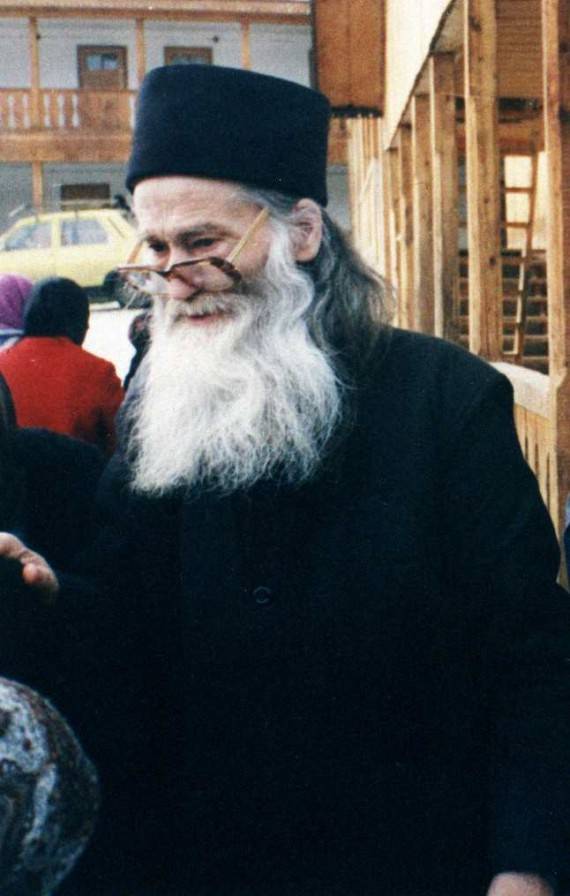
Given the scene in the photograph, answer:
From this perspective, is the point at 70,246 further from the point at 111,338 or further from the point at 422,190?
the point at 422,190

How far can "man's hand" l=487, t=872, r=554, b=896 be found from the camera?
72.1 inches

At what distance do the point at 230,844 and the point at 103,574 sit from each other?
1.51 feet

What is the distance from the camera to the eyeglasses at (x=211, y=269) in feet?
6.99

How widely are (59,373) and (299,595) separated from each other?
3.97 m

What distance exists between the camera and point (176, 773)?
2100mm

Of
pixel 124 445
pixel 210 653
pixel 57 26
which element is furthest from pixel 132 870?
pixel 57 26

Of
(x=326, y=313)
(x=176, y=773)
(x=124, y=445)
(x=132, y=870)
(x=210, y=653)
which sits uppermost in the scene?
(x=326, y=313)

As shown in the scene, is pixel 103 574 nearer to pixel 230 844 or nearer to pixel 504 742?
pixel 230 844

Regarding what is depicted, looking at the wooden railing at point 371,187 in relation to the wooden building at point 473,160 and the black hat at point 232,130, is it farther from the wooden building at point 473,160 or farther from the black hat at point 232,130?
the black hat at point 232,130

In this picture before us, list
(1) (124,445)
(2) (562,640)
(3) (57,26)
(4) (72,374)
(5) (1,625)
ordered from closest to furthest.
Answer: (2) (562,640) → (5) (1,625) → (1) (124,445) → (4) (72,374) → (3) (57,26)

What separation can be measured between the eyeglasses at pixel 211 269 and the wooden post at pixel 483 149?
11.0 ft

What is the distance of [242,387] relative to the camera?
2262 mm

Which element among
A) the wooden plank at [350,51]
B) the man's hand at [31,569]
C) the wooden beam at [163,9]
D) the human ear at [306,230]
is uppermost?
the wooden beam at [163,9]

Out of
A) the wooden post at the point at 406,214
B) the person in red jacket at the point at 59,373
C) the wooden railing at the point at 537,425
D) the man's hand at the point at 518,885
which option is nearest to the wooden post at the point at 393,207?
the wooden post at the point at 406,214
